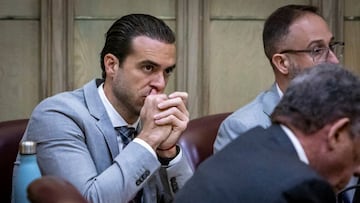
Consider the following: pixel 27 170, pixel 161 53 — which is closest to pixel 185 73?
pixel 161 53

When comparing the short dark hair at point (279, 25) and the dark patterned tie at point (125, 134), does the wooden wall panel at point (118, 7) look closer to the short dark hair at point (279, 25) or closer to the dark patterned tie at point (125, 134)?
the short dark hair at point (279, 25)

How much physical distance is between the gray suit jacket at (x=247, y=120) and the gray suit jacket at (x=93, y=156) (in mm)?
151

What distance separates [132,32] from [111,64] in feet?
0.39

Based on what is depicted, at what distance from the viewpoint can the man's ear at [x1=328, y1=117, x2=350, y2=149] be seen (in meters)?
1.28

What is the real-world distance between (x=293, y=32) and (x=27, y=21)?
1.15 meters

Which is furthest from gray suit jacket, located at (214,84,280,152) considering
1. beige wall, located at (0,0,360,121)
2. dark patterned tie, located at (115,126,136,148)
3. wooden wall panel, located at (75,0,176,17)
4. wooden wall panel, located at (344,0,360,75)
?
wooden wall panel, located at (344,0,360,75)

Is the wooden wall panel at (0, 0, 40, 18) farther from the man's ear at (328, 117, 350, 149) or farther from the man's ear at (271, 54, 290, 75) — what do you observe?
the man's ear at (328, 117, 350, 149)

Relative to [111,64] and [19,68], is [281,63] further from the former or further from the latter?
[19,68]

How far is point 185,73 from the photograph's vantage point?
300 centimetres

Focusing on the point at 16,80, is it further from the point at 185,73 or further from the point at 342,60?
the point at 342,60

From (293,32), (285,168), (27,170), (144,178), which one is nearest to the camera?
(285,168)

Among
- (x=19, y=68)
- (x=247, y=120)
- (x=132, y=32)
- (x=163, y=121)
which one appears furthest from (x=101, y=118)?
(x=19, y=68)

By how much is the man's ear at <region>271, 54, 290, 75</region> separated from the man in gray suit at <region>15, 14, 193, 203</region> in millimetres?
377

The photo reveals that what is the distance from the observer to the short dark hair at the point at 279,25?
2.33 meters
